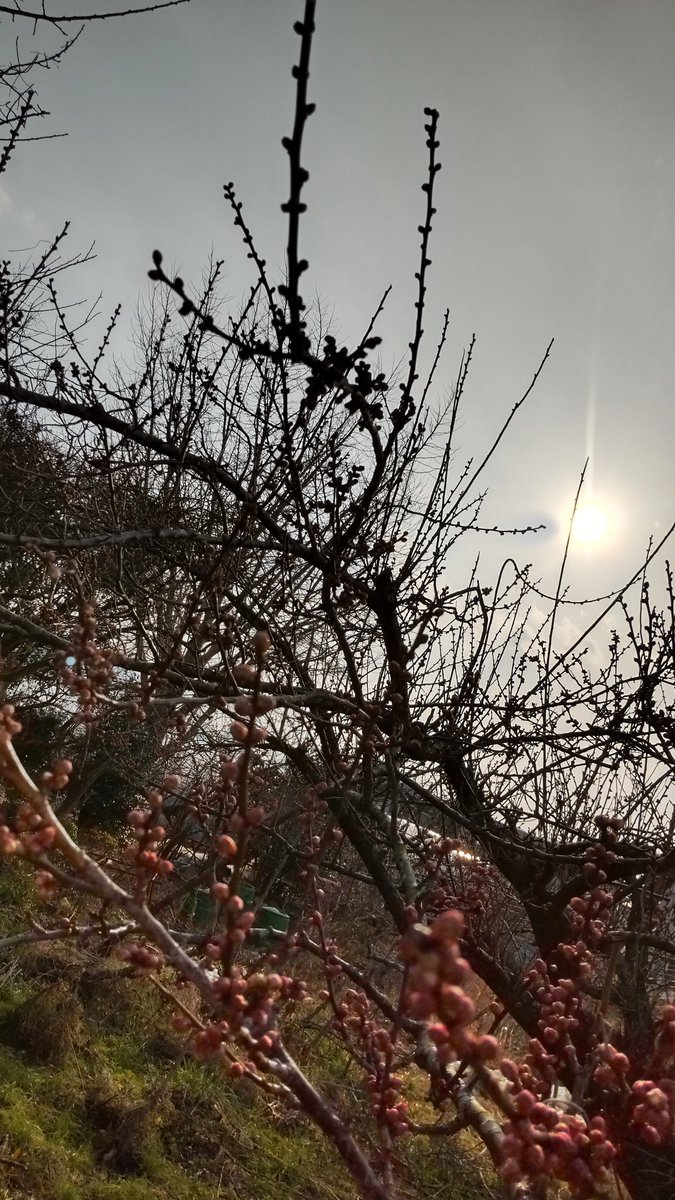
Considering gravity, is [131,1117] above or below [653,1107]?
below

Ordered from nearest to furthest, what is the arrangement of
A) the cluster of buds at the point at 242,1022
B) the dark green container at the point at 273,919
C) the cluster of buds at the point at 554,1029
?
the cluster of buds at the point at 242,1022 → the cluster of buds at the point at 554,1029 → the dark green container at the point at 273,919

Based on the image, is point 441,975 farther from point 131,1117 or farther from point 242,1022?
point 131,1117

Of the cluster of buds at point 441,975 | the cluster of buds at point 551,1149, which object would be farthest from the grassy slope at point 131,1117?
the cluster of buds at point 441,975

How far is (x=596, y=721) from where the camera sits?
155 inches

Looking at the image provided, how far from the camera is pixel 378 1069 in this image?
1.17 meters

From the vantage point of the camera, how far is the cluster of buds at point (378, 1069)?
98 centimetres

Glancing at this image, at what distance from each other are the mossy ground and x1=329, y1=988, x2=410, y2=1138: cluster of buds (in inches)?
140

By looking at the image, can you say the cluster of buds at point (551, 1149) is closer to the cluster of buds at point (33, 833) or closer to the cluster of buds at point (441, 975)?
the cluster of buds at point (441, 975)

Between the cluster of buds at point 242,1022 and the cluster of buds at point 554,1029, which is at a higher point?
the cluster of buds at point 554,1029

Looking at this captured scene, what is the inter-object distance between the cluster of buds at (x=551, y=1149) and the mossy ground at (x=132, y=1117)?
441 centimetres

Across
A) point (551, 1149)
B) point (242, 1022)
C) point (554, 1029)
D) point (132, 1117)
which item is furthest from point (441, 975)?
point (132, 1117)

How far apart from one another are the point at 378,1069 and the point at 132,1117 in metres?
5.55

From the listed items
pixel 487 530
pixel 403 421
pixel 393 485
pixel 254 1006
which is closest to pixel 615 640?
pixel 487 530

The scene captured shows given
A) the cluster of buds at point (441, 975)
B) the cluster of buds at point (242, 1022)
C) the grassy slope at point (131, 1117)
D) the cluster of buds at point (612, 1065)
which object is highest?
the cluster of buds at point (612, 1065)
